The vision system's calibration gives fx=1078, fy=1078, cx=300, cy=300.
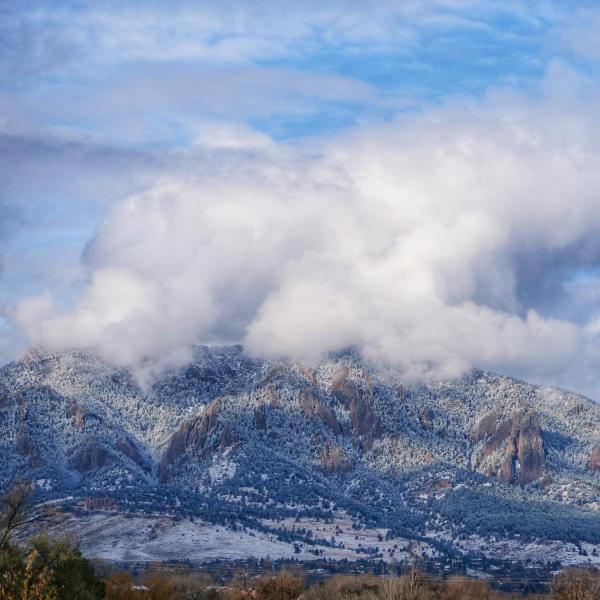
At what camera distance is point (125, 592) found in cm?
18638

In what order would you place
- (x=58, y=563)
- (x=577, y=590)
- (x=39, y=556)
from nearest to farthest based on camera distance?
(x=39, y=556) → (x=58, y=563) → (x=577, y=590)

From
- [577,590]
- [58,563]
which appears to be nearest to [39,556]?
[58,563]

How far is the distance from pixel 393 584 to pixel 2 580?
68086mm

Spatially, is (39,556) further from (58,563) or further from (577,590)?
(577,590)

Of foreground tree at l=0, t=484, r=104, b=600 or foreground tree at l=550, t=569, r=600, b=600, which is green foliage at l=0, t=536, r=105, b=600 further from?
foreground tree at l=550, t=569, r=600, b=600

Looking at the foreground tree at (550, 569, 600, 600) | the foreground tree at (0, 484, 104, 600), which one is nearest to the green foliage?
the foreground tree at (0, 484, 104, 600)

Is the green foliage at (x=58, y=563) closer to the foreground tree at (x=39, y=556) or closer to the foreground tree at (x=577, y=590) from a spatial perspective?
the foreground tree at (x=39, y=556)

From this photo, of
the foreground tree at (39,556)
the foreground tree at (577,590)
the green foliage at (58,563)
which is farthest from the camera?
the foreground tree at (577,590)

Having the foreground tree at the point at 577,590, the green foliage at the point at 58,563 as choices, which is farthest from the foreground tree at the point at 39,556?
the foreground tree at the point at 577,590

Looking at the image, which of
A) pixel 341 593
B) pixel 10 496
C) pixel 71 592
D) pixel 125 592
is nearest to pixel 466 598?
pixel 341 593

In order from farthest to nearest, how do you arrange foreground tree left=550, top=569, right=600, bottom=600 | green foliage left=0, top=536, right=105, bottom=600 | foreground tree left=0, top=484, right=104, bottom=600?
foreground tree left=550, top=569, right=600, bottom=600
green foliage left=0, top=536, right=105, bottom=600
foreground tree left=0, top=484, right=104, bottom=600

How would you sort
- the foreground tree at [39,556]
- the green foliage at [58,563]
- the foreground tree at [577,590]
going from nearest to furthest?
the foreground tree at [39,556]
the green foliage at [58,563]
the foreground tree at [577,590]

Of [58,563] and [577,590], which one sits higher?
[58,563]

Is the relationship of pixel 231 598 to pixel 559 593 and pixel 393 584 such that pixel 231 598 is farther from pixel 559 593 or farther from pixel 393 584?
pixel 559 593
